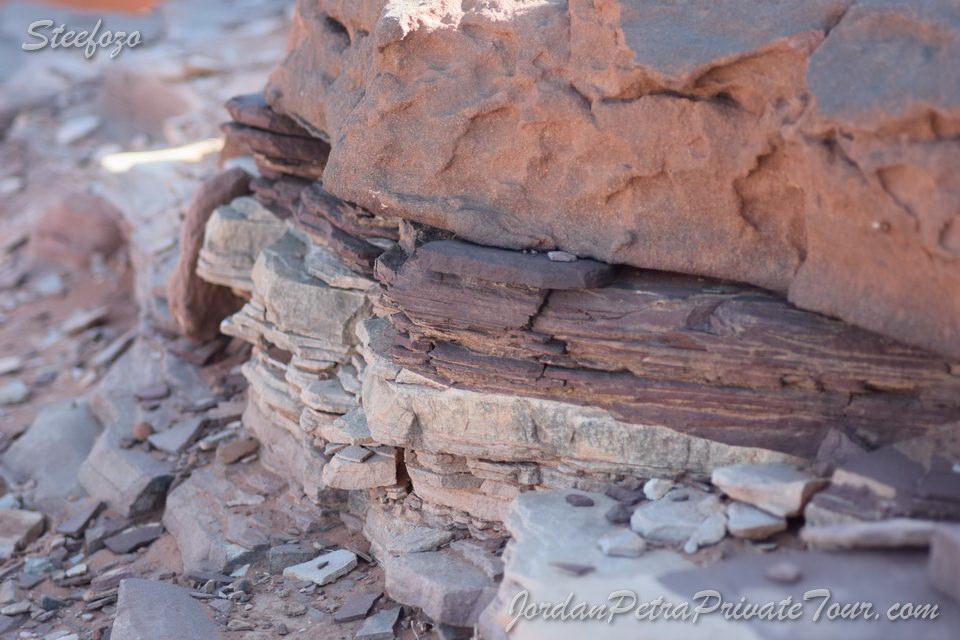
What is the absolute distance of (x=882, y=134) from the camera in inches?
146

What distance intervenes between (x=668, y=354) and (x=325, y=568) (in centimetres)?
202

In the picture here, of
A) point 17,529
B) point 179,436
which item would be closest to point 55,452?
point 17,529

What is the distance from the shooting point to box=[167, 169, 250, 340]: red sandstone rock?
6.94 metres

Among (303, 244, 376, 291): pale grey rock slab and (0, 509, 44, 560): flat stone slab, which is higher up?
(303, 244, 376, 291): pale grey rock slab

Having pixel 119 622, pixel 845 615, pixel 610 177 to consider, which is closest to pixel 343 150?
pixel 610 177

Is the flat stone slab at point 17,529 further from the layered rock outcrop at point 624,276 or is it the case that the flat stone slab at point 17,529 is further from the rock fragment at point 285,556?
the layered rock outcrop at point 624,276

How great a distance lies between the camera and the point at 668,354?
4.39 meters

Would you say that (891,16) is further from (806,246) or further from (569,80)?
(569,80)

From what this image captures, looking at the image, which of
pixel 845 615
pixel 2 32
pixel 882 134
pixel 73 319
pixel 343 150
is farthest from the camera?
pixel 2 32

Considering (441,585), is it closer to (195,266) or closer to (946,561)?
(946,561)

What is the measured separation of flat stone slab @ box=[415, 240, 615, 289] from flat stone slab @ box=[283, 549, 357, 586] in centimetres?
156

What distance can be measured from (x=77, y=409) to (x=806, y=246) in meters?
5.26

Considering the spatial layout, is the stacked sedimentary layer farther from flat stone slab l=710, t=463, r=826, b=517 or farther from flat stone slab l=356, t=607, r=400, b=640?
flat stone slab l=710, t=463, r=826, b=517

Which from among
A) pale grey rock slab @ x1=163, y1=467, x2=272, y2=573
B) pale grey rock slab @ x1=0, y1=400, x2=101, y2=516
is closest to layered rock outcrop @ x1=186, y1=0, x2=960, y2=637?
pale grey rock slab @ x1=163, y1=467, x2=272, y2=573
